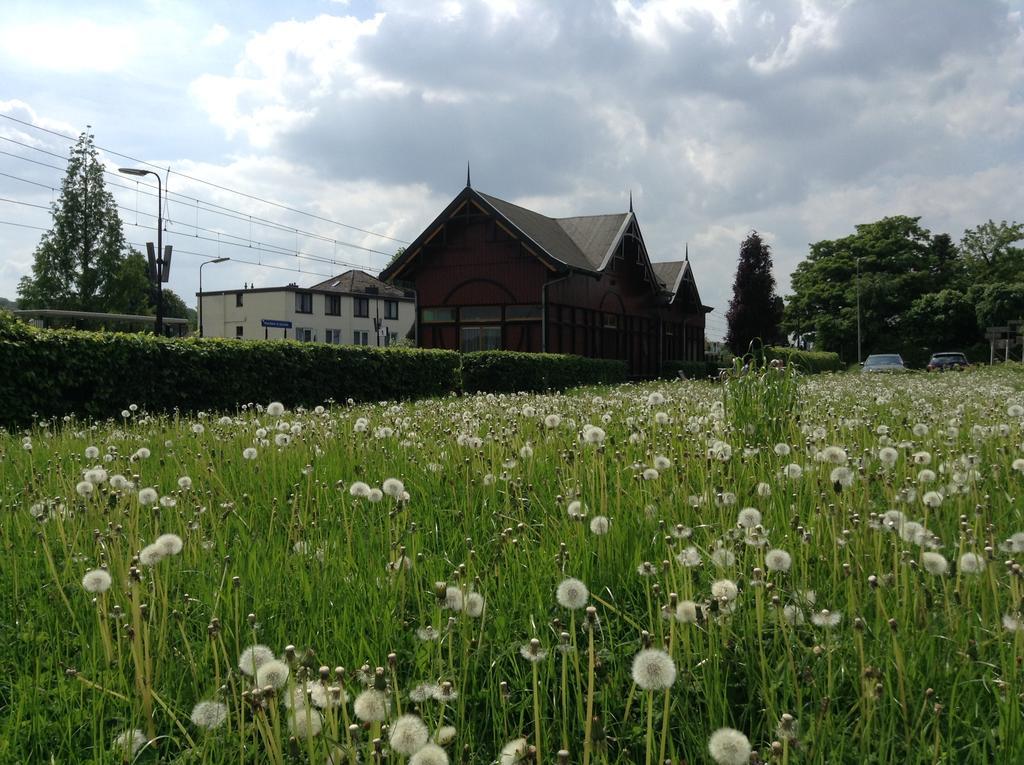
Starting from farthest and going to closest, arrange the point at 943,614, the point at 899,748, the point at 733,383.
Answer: the point at 733,383, the point at 943,614, the point at 899,748

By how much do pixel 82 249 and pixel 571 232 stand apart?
40.1m

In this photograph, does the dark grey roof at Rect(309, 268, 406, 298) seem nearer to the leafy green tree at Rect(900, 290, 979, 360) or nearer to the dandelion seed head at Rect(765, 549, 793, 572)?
the leafy green tree at Rect(900, 290, 979, 360)

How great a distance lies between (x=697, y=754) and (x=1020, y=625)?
1.03 m

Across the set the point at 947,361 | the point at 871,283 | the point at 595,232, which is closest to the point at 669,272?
→ the point at 595,232

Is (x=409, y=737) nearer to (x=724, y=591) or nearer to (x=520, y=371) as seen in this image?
(x=724, y=591)

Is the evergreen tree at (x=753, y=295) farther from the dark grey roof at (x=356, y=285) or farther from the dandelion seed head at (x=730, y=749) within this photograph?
the dandelion seed head at (x=730, y=749)

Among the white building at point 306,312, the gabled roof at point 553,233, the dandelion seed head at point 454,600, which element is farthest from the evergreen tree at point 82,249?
the dandelion seed head at point 454,600

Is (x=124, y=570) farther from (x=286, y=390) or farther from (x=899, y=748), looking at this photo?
(x=286, y=390)

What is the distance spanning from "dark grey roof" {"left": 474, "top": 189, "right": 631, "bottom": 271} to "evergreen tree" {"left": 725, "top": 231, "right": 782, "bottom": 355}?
24592 mm

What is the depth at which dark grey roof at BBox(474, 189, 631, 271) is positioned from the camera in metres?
32.6

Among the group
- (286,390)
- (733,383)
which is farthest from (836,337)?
(733,383)

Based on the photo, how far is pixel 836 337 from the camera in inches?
2928

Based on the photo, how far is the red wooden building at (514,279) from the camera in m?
31.9

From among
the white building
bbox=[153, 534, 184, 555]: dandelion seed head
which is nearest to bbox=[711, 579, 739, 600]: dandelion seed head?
bbox=[153, 534, 184, 555]: dandelion seed head
